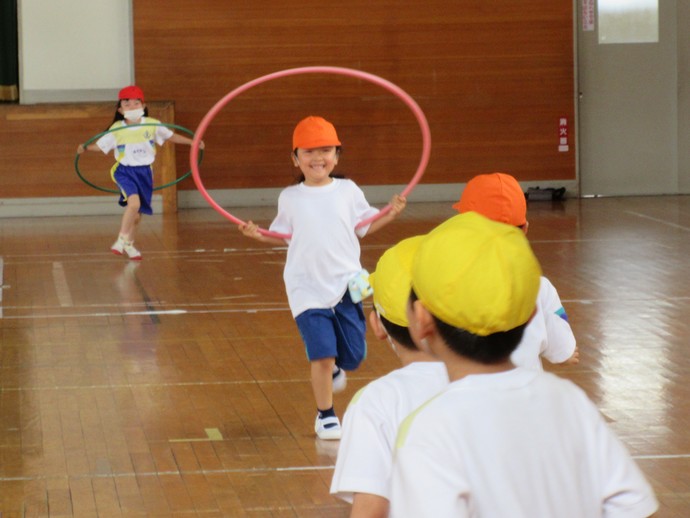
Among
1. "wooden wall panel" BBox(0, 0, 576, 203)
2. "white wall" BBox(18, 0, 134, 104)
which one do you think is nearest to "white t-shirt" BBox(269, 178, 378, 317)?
"wooden wall panel" BBox(0, 0, 576, 203)

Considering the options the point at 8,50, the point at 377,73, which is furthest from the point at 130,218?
the point at 377,73

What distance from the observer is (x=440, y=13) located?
16719 mm

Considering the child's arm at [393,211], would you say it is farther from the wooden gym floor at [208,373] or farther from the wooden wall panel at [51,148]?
the wooden wall panel at [51,148]

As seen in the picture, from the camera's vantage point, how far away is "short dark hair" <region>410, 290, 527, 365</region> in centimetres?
188

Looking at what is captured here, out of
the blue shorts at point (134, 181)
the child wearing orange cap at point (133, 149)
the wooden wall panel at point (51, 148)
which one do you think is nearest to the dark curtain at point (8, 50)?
the wooden wall panel at point (51, 148)

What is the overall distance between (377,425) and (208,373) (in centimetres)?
468

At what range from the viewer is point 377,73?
16.8 meters

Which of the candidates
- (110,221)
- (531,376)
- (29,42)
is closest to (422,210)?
(110,221)

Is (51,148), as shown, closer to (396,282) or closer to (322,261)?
(322,261)

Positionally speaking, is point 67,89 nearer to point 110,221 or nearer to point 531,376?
point 110,221

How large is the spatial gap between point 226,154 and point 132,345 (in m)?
9.02

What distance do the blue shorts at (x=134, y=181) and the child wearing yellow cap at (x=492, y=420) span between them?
10400mm

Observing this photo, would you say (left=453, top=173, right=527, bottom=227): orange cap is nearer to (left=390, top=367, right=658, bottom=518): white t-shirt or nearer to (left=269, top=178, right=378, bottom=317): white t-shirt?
(left=390, top=367, right=658, bottom=518): white t-shirt

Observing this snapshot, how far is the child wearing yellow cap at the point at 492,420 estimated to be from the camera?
70.2 inches
